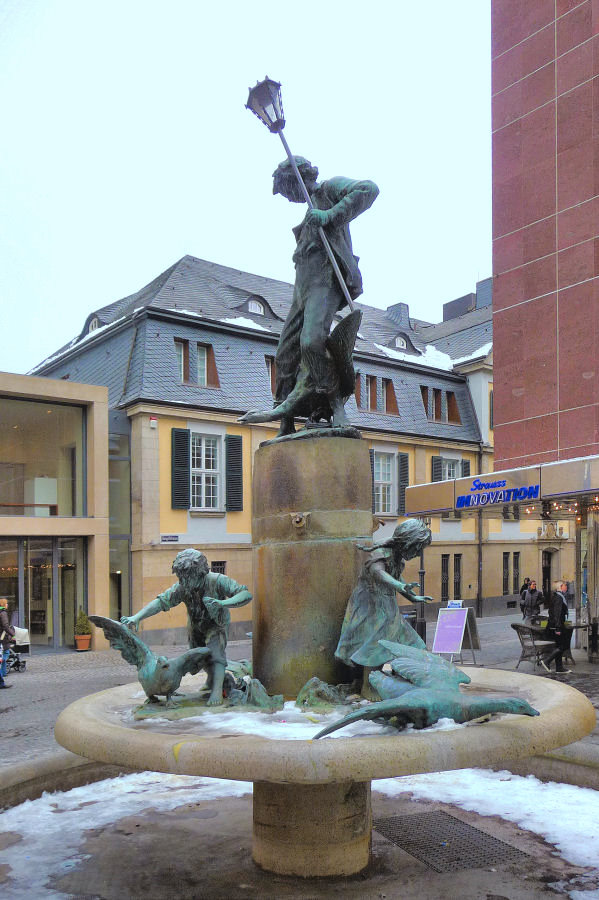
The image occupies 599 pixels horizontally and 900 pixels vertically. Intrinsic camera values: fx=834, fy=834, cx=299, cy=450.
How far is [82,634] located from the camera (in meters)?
21.1

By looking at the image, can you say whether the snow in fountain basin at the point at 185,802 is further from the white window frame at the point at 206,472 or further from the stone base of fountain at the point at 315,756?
the white window frame at the point at 206,472

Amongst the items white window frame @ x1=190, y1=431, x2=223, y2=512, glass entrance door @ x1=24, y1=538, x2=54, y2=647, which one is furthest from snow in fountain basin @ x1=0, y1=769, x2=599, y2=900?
white window frame @ x1=190, y1=431, x2=223, y2=512

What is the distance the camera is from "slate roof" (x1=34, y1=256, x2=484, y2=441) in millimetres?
23891

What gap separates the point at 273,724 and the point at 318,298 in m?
3.05

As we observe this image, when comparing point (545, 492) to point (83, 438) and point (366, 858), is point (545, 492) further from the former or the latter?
point (83, 438)

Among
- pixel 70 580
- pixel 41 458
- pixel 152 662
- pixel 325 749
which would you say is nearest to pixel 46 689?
pixel 70 580

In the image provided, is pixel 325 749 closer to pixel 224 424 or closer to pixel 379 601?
pixel 379 601

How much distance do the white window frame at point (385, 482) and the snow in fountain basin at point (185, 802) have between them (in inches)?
872

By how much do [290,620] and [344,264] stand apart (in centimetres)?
260

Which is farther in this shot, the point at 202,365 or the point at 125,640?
the point at 202,365

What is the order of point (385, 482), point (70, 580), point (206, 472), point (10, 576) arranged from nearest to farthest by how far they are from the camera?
point (10, 576)
point (70, 580)
point (206, 472)
point (385, 482)

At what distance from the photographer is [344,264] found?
612 cm

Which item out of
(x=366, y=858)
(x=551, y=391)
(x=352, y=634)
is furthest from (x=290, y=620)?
(x=551, y=391)

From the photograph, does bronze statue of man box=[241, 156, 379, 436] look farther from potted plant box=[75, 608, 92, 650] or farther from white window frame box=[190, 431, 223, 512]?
white window frame box=[190, 431, 223, 512]
